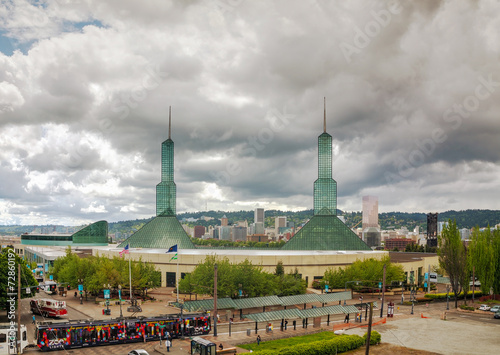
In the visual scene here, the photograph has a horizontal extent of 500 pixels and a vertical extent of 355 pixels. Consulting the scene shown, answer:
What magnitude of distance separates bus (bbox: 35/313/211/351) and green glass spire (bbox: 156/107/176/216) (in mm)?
72884

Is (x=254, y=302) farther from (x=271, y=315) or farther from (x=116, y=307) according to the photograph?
(x=116, y=307)

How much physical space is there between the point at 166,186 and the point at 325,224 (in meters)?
44.3

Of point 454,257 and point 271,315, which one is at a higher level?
point 454,257

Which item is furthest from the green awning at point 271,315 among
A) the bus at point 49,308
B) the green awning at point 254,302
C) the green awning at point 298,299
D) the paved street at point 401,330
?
the bus at point 49,308

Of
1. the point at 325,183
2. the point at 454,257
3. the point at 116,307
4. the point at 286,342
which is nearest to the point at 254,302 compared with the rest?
the point at 286,342

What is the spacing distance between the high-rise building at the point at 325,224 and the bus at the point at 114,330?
210ft

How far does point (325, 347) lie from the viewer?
37.9 meters

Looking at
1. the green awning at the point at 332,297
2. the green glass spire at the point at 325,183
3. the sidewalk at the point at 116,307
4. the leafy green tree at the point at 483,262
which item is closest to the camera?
the sidewalk at the point at 116,307

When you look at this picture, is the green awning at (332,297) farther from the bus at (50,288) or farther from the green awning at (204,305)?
the bus at (50,288)

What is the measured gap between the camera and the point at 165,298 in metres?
72.1

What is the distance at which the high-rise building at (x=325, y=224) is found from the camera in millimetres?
105438

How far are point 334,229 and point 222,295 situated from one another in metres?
52.3

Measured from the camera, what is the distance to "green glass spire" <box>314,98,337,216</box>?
375ft

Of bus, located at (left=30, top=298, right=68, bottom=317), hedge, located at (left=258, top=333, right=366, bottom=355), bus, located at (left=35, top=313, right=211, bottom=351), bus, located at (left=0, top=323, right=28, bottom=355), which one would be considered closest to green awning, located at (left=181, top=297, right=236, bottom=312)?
bus, located at (left=35, top=313, right=211, bottom=351)
